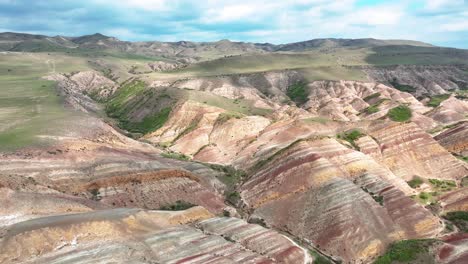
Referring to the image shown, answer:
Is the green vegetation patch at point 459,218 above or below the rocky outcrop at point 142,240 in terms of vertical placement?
below

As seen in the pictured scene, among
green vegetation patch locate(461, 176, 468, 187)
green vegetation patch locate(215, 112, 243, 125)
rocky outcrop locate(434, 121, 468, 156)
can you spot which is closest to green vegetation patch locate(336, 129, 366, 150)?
green vegetation patch locate(461, 176, 468, 187)

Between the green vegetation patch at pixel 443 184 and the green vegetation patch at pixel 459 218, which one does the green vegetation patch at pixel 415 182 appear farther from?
the green vegetation patch at pixel 459 218

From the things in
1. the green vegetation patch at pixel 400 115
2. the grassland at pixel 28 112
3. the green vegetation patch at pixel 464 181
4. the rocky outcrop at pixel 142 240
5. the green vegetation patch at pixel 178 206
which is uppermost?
the grassland at pixel 28 112

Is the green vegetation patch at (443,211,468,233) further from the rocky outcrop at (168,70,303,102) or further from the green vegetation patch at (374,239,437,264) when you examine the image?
the rocky outcrop at (168,70,303,102)

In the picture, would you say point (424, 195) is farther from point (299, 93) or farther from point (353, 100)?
point (299, 93)

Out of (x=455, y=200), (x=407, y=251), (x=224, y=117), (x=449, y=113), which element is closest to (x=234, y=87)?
(x=224, y=117)

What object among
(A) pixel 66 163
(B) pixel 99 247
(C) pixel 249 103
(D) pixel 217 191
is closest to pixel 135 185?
(A) pixel 66 163

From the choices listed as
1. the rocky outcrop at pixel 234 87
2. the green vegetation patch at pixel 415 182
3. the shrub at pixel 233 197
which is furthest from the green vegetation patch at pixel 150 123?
the green vegetation patch at pixel 415 182
